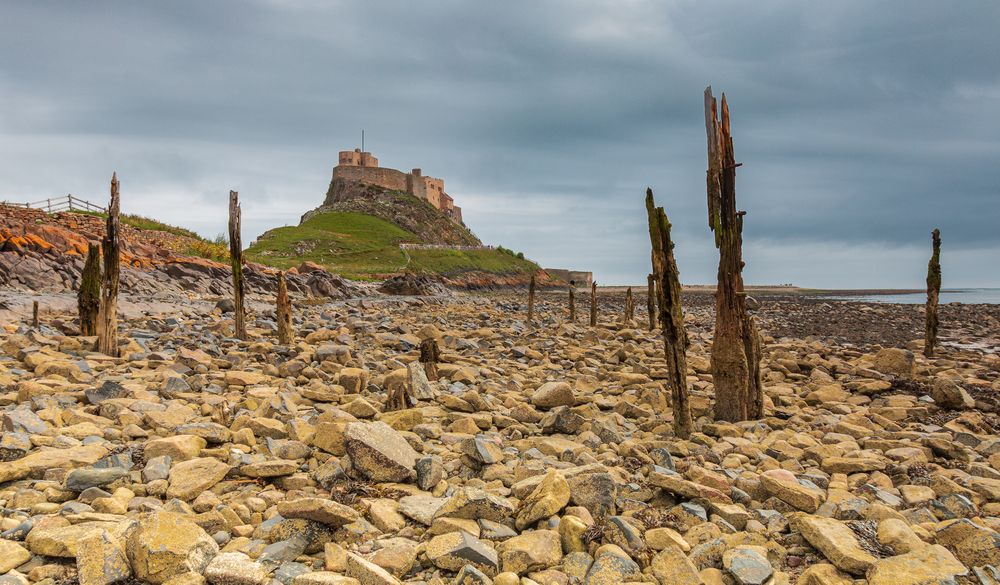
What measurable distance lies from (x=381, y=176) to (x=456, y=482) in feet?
394

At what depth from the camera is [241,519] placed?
4254 millimetres

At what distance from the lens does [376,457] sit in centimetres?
516

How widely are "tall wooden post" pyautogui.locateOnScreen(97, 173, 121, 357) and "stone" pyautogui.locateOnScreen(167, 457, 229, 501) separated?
7.55 meters

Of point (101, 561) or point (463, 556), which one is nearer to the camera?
point (101, 561)

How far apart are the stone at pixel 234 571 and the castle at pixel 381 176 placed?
391ft

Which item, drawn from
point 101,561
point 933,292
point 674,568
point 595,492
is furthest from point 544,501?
point 933,292

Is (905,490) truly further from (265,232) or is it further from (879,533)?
(265,232)

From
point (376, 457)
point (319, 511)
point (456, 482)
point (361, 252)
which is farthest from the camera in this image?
point (361, 252)

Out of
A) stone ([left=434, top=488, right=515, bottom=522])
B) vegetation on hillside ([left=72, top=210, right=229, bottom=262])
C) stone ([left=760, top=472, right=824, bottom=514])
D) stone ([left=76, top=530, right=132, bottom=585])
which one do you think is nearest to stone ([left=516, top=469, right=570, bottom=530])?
stone ([left=434, top=488, right=515, bottom=522])

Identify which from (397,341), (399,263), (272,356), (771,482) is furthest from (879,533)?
(399,263)

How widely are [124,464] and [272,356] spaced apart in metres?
6.45

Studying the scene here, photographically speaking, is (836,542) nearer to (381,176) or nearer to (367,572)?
(367,572)

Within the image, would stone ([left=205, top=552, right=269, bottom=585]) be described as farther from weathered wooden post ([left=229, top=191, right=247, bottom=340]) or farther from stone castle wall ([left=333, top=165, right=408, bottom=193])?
stone castle wall ([left=333, top=165, right=408, bottom=193])

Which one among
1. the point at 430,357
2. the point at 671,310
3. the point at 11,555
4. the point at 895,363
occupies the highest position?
the point at 671,310
